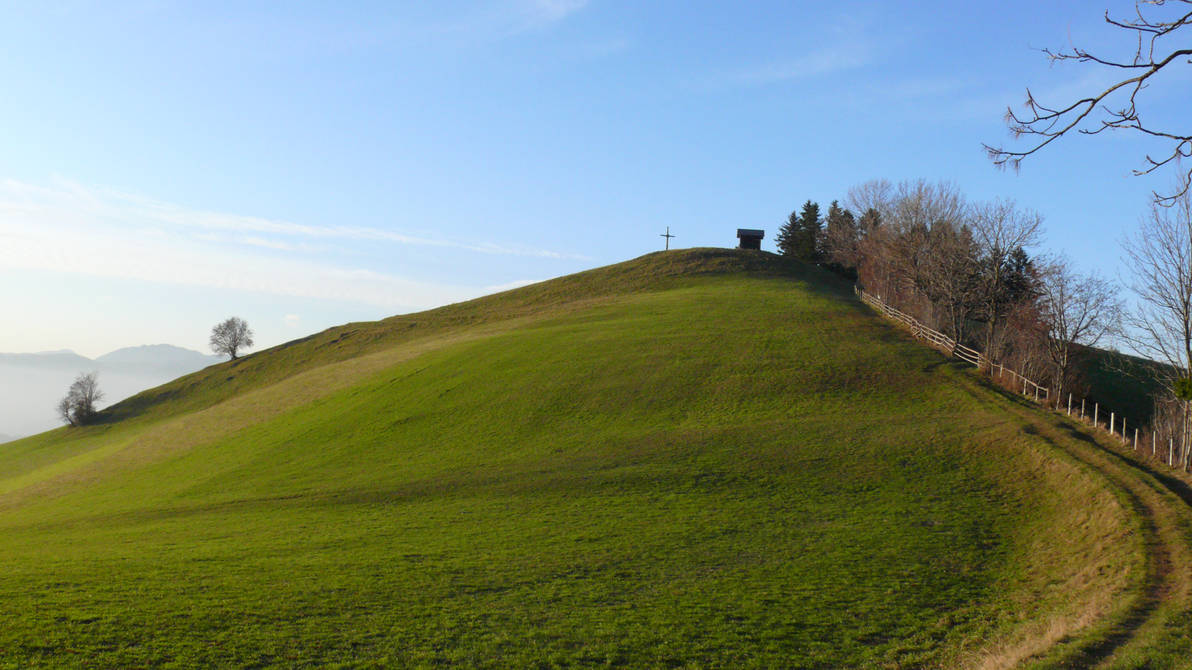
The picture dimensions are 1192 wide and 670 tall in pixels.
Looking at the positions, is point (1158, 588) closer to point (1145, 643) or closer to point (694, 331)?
point (1145, 643)

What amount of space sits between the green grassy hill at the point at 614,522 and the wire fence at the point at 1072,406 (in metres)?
1.56

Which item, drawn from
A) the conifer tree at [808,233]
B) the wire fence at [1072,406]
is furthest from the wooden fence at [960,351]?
the conifer tree at [808,233]

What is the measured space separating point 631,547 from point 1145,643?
42.7ft

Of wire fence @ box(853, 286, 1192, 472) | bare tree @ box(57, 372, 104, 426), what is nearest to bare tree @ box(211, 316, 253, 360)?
bare tree @ box(57, 372, 104, 426)

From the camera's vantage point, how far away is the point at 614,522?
1014 inches

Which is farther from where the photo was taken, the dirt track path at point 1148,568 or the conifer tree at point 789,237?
the conifer tree at point 789,237

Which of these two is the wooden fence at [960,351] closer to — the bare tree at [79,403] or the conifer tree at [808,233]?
the conifer tree at [808,233]

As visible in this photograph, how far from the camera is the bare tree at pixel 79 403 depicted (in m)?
71.2

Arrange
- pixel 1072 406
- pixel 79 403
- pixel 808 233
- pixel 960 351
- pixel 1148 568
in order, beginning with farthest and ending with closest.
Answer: pixel 808 233 → pixel 79 403 → pixel 960 351 → pixel 1072 406 → pixel 1148 568

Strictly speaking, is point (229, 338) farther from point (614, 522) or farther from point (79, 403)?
point (614, 522)

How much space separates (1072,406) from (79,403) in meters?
82.3

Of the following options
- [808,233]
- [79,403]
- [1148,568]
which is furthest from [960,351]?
[79,403]

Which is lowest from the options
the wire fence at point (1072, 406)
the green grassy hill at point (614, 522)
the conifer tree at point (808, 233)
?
the green grassy hill at point (614, 522)

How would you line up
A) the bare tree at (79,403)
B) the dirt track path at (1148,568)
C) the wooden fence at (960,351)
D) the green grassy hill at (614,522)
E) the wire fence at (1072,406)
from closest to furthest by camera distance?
the dirt track path at (1148,568), the green grassy hill at (614,522), the wire fence at (1072,406), the wooden fence at (960,351), the bare tree at (79,403)
